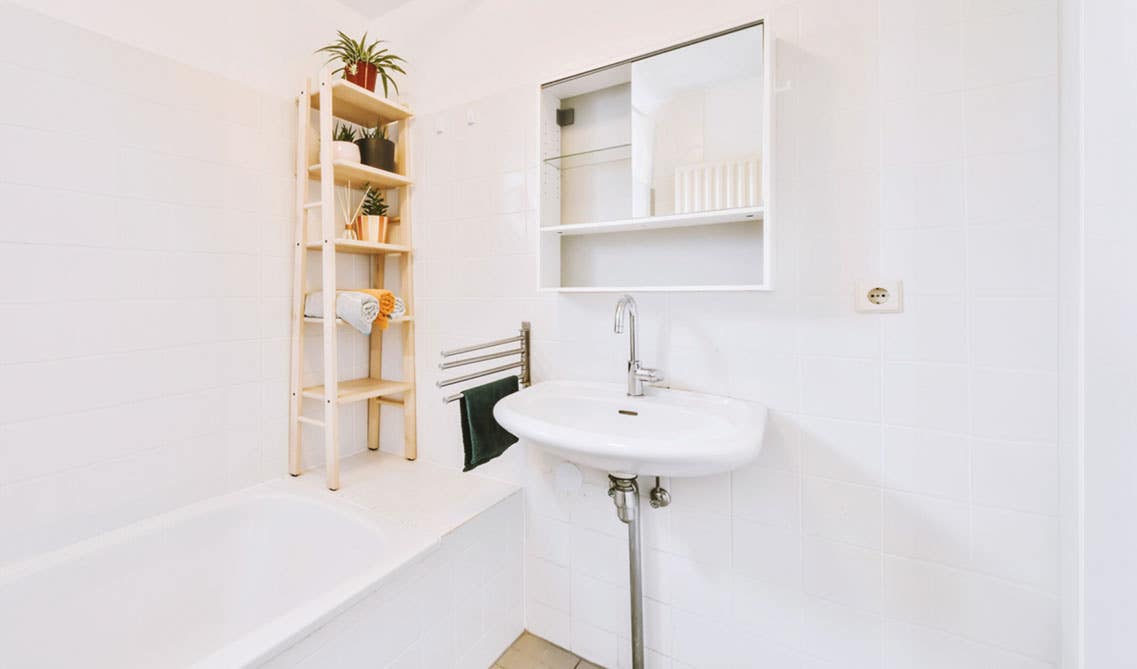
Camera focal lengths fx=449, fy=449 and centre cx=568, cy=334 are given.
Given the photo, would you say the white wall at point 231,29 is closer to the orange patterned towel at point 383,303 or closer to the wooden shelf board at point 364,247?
the wooden shelf board at point 364,247

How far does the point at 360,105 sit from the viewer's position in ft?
5.65

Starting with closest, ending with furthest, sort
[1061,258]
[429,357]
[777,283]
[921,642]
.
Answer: [1061,258] < [921,642] < [777,283] < [429,357]

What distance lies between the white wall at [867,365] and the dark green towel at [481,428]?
230 millimetres

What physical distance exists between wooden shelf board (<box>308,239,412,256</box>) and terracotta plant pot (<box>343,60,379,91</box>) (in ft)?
1.94

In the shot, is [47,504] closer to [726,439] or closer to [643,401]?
[643,401]

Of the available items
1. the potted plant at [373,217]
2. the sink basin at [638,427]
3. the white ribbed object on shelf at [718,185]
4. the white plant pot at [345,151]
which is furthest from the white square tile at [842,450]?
the white plant pot at [345,151]

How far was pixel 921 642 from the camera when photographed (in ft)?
3.46

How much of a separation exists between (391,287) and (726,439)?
5.04 ft

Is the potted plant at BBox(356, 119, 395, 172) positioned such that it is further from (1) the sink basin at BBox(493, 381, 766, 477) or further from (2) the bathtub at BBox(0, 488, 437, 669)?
(2) the bathtub at BBox(0, 488, 437, 669)

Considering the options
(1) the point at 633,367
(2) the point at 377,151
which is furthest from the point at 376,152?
(1) the point at 633,367

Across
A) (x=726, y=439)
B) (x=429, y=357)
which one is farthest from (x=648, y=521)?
(x=429, y=357)

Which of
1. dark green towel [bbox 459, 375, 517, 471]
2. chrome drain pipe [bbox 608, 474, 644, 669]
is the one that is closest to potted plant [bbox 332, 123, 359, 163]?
dark green towel [bbox 459, 375, 517, 471]

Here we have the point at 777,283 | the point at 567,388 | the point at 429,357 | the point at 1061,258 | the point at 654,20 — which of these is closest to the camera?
the point at 1061,258

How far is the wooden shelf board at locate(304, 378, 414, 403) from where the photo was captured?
1657 millimetres
